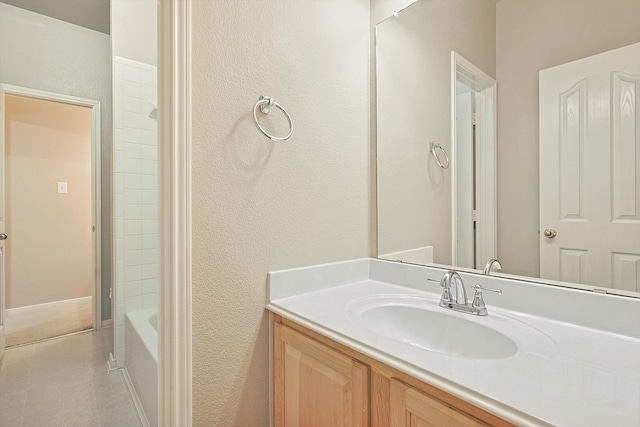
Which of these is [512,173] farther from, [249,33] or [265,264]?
[249,33]

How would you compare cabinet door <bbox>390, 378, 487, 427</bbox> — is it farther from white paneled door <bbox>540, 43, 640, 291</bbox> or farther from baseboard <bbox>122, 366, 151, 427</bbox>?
baseboard <bbox>122, 366, 151, 427</bbox>

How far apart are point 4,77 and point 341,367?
3.27 meters

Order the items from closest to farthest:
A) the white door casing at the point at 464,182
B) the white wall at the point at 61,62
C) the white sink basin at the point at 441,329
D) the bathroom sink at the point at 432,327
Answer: the white sink basin at the point at 441,329 → the bathroom sink at the point at 432,327 → the white door casing at the point at 464,182 → the white wall at the point at 61,62

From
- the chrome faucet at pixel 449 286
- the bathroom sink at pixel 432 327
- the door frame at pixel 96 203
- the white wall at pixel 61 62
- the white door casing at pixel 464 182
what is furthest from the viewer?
the door frame at pixel 96 203

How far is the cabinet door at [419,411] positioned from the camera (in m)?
0.61

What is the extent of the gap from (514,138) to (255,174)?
2.86 ft

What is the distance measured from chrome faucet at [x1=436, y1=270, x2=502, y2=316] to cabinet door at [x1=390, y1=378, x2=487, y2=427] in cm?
43

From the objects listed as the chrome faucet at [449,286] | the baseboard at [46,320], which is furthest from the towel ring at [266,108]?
the baseboard at [46,320]

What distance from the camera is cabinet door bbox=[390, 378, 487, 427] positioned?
61 centimetres

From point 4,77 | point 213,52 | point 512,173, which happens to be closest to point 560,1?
point 512,173

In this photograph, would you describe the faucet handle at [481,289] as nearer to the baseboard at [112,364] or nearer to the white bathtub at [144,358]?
the white bathtub at [144,358]

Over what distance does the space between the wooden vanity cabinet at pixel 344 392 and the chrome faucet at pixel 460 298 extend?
422 mm

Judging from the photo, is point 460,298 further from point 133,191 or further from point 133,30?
point 133,30

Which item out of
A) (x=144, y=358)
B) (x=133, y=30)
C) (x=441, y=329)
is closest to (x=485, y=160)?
(x=441, y=329)
